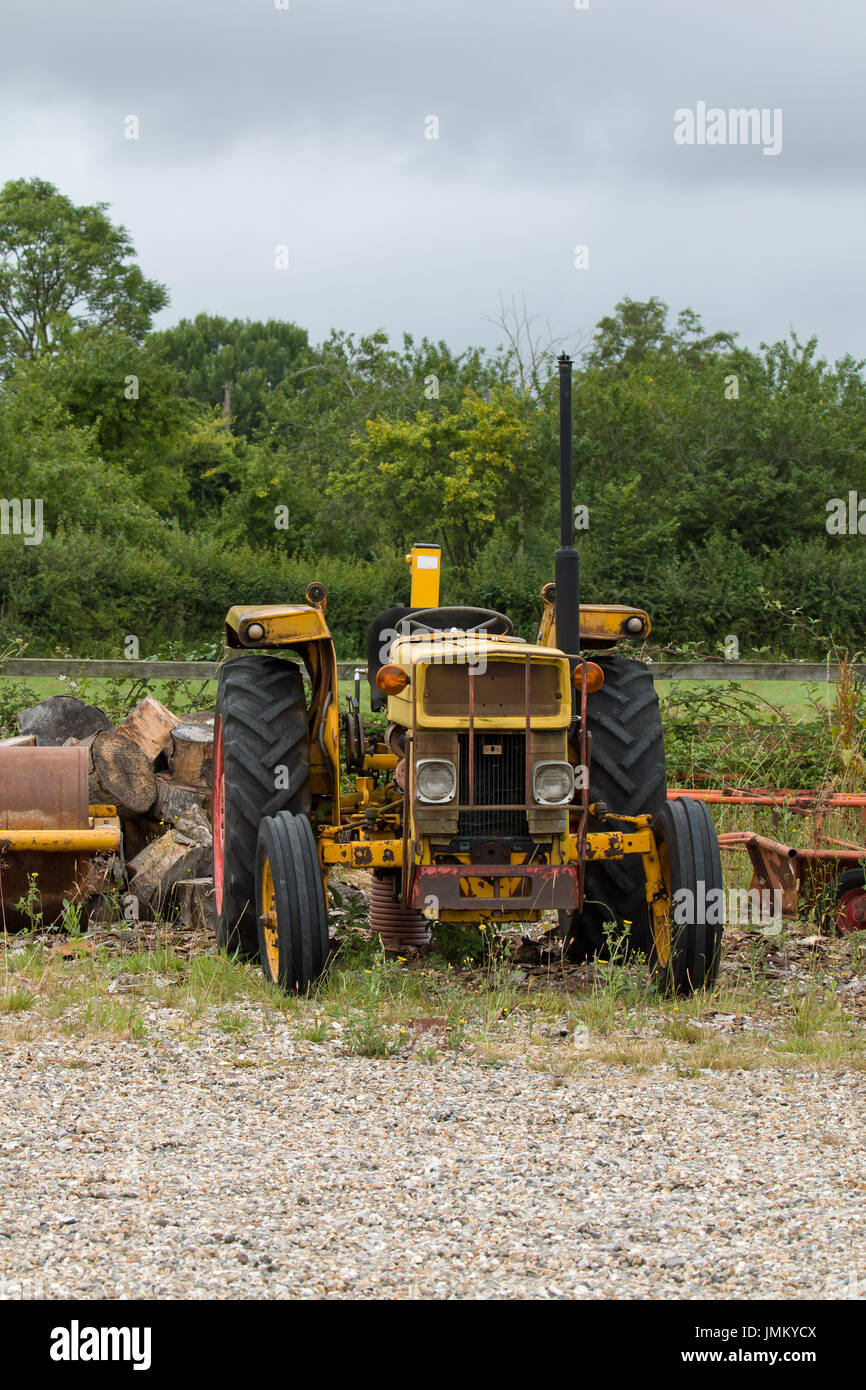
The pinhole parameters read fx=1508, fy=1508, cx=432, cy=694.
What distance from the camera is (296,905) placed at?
247 inches

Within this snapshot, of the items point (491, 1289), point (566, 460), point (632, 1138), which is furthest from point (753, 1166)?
point (566, 460)

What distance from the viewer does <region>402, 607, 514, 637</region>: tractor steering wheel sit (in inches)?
290

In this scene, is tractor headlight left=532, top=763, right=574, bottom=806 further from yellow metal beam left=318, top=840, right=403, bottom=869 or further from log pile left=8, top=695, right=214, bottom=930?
log pile left=8, top=695, right=214, bottom=930

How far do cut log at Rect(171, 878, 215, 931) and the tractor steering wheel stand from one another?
80.5 inches

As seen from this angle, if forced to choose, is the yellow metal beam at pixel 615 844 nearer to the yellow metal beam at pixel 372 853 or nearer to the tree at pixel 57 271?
the yellow metal beam at pixel 372 853

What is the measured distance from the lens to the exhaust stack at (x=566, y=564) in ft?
20.9

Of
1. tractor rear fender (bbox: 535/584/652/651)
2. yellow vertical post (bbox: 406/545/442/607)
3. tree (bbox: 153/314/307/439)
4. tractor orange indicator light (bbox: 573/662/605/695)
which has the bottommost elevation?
tractor orange indicator light (bbox: 573/662/605/695)

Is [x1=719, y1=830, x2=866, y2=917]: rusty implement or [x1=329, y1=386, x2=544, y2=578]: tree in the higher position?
[x1=329, y1=386, x2=544, y2=578]: tree

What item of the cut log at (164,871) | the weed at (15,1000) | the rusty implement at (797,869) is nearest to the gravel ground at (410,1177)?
the weed at (15,1000)

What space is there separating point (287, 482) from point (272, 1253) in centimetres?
4154

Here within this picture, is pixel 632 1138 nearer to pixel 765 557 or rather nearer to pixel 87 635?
pixel 87 635

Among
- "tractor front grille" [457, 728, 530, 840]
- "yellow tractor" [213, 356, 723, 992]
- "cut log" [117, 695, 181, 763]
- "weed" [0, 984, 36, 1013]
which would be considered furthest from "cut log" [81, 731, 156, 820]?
"tractor front grille" [457, 728, 530, 840]

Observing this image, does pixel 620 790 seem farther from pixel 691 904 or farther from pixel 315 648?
pixel 315 648

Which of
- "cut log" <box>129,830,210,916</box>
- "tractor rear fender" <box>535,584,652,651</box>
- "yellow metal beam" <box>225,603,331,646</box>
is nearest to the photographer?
"yellow metal beam" <box>225,603,331,646</box>
